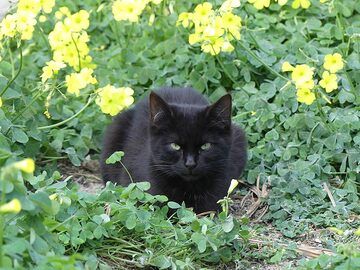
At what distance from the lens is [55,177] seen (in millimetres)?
4109

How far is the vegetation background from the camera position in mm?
3812

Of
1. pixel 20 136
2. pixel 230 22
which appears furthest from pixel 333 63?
pixel 20 136

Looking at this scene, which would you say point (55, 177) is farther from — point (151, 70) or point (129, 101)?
point (151, 70)

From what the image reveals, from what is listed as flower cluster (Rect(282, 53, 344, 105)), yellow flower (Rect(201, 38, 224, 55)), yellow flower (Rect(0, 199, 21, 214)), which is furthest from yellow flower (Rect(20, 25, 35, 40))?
yellow flower (Rect(0, 199, 21, 214))

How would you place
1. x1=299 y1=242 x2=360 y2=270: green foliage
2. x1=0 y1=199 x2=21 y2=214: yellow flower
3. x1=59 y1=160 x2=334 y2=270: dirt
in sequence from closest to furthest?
x1=0 y1=199 x2=21 y2=214: yellow flower < x1=299 y1=242 x2=360 y2=270: green foliage < x1=59 y1=160 x2=334 y2=270: dirt

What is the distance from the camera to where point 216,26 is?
4770 mm

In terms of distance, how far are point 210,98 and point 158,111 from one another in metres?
1.08

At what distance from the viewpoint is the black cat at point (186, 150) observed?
4484 millimetres

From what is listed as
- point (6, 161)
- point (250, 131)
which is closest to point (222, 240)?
point (6, 161)

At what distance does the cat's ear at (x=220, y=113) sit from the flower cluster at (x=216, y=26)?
1.61ft

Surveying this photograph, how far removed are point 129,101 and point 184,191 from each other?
633 mm

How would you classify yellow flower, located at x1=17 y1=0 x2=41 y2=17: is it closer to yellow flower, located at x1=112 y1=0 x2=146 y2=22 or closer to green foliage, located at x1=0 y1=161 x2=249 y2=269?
yellow flower, located at x1=112 y1=0 x2=146 y2=22

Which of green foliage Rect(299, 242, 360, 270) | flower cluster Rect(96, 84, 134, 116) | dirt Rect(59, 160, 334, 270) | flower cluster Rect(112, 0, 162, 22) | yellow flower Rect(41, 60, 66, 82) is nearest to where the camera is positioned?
green foliage Rect(299, 242, 360, 270)

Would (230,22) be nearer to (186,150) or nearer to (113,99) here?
(186,150)
